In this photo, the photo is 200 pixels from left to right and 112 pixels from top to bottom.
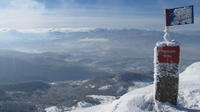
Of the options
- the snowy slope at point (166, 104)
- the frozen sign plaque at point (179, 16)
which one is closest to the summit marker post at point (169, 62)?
the frozen sign plaque at point (179, 16)

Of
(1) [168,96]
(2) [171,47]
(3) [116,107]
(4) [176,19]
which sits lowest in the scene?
(3) [116,107]

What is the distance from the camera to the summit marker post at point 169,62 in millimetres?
25688

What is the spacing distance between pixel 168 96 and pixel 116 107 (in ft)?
19.5

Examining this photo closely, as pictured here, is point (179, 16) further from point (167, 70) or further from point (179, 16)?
point (167, 70)

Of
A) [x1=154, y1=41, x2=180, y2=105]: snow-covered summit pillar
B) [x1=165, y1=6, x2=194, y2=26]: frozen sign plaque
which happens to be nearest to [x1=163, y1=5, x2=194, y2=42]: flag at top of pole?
[x1=165, y1=6, x2=194, y2=26]: frozen sign plaque

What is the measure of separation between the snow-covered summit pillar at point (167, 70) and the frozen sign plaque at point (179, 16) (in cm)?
181

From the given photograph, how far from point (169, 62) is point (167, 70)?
2.34 ft

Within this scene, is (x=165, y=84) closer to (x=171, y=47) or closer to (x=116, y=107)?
(x=171, y=47)

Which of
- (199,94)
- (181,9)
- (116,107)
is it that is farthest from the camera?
(116,107)

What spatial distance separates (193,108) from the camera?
1022 inches

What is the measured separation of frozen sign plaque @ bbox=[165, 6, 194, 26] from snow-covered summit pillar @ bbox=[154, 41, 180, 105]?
1811mm

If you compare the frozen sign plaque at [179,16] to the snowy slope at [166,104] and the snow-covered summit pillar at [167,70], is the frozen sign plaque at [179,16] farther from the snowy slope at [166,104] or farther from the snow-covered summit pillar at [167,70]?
the snowy slope at [166,104]

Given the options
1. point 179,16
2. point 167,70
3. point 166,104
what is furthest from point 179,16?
point 166,104

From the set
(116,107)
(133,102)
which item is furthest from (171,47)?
(116,107)
